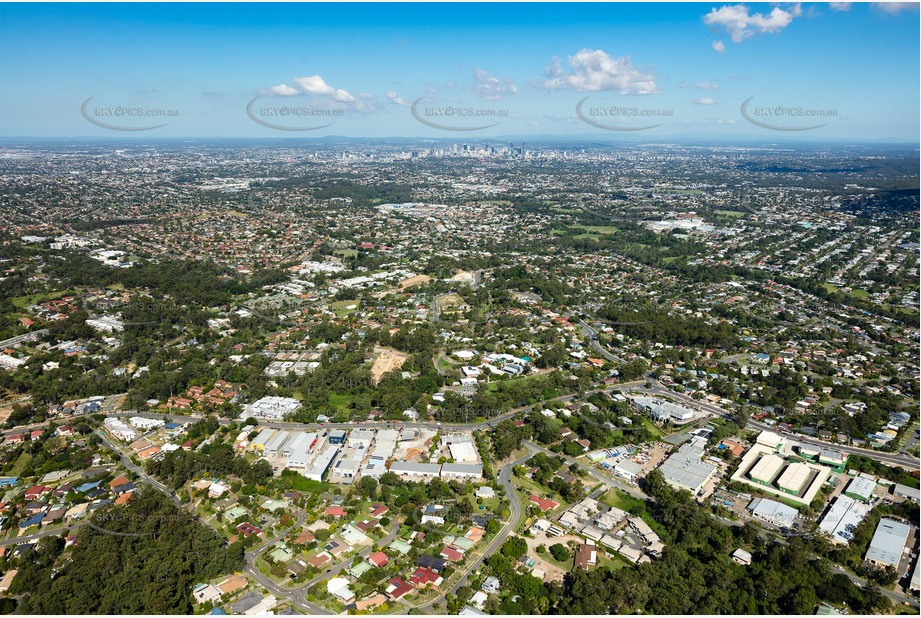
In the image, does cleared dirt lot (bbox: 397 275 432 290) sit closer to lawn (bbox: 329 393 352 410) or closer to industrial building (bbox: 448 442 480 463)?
lawn (bbox: 329 393 352 410)

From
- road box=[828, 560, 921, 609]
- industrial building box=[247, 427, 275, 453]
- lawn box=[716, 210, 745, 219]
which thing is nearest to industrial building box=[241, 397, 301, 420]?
industrial building box=[247, 427, 275, 453]

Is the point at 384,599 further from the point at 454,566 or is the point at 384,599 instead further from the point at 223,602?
the point at 223,602

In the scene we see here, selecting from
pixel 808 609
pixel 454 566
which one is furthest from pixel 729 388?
A: pixel 454 566

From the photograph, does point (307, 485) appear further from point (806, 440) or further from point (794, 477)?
point (806, 440)

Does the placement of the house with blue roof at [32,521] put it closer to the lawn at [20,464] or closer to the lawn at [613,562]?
the lawn at [20,464]

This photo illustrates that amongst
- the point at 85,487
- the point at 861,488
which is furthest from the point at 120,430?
the point at 861,488

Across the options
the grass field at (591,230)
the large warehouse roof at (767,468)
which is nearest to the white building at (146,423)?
the large warehouse roof at (767,468)
